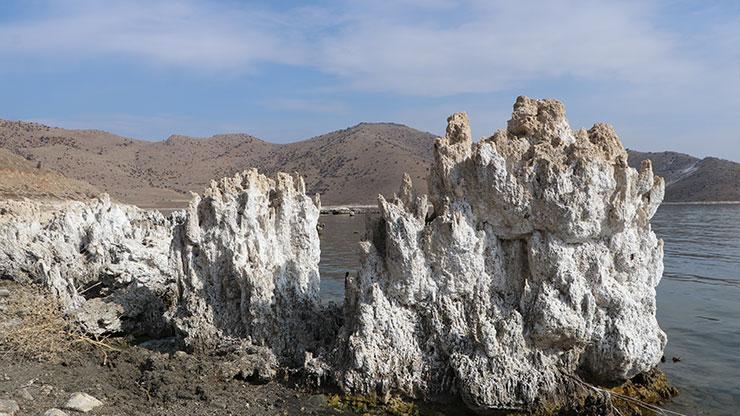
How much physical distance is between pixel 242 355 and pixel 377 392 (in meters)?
3.26

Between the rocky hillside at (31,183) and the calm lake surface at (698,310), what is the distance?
111 ft

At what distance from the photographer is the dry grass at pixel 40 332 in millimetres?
12680

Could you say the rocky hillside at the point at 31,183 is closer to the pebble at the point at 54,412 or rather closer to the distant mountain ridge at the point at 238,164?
the distant mountain ridge at the point at 238,164

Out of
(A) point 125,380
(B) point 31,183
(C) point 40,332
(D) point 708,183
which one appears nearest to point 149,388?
(A) point 125,380

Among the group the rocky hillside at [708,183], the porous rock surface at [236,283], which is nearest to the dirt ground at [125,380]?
the porous rock surface at [236,283]

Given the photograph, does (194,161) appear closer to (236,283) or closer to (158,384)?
(236,283)

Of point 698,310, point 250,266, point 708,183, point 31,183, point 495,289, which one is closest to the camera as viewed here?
point 495,289

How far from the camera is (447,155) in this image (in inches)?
482

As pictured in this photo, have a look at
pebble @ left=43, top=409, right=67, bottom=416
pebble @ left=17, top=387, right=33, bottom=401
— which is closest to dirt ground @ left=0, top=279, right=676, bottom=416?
pebble @ left=17, top=387, right=33, bottom=401

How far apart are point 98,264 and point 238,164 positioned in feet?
516

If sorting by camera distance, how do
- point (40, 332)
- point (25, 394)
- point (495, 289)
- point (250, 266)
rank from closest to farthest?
point (25, 394) < point (495, 289) < point (40, 332) < point (250, 266)

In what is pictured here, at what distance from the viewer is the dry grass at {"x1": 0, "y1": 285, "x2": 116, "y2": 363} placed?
41.6ft

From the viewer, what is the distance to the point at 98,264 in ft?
62.8

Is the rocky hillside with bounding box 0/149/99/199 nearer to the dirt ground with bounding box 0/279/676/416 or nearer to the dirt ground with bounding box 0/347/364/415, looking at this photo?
the dirt ground with bounding box 0/279/676/416
